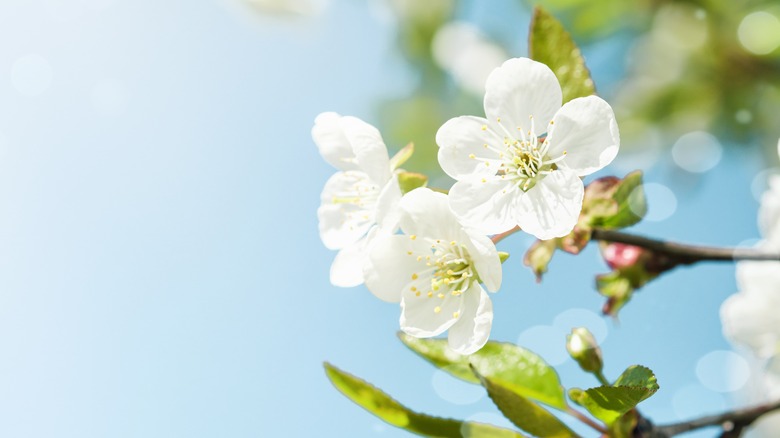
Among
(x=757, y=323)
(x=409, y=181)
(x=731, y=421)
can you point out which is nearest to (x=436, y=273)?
(x=409, y=181)

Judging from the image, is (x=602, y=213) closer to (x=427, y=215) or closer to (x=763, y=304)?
(x=427, y=215)

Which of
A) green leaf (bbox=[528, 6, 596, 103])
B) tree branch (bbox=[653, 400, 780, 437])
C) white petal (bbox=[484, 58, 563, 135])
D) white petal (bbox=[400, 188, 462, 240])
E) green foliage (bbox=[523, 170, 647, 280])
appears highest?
green leaf (bbox=[528, 6, 596, 103])

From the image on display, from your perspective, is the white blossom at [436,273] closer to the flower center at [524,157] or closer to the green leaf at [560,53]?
the flower center at [524,157]

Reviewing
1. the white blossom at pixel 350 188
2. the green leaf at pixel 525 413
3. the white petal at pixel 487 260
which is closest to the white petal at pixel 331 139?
the white blossom at pixel 350 188

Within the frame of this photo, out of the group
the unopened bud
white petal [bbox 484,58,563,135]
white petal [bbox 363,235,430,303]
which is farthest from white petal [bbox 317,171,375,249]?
the unopened bud

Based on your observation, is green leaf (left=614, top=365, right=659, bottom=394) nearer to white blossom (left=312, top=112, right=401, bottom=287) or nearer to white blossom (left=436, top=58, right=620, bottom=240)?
white blossom (left=436, top=58, right=620, bottom=240)

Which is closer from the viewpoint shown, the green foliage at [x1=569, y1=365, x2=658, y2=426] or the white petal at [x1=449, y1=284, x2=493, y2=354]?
the green foliage at [x1=569, y1=365, x2=658, y2=426]
